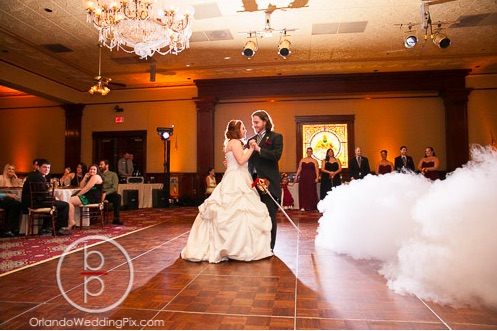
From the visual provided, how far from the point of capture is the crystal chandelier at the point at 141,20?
18.3ft

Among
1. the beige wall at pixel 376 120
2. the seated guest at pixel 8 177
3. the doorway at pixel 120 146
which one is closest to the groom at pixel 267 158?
the seated guest at pixel 8 177

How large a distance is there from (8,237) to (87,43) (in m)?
4.97

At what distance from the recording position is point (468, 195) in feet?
7.25

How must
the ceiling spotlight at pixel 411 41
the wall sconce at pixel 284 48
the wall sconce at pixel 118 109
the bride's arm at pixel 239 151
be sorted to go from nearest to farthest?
1. the bride's arm at pixel 239 151
2. the ceiling spotlight at pixel 411 41
3. the wall sconce at pixel 284 48
4. the wall sconce at pixel 118 109

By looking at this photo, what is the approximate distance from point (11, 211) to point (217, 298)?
4.59 m

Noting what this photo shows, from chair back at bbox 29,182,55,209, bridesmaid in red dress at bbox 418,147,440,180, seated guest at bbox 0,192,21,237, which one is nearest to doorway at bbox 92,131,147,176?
seated guest at bbox 0,192,21,237

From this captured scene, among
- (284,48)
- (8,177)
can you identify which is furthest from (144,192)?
(284,48)

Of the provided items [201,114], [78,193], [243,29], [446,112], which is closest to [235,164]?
[78,193]

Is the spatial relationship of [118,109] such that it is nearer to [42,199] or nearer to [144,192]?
[144,192]

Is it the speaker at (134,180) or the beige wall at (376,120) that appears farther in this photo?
the beige wall at (376,120)

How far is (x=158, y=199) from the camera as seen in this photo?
10.6 metres

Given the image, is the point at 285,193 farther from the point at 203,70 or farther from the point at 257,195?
the point at 257,195
